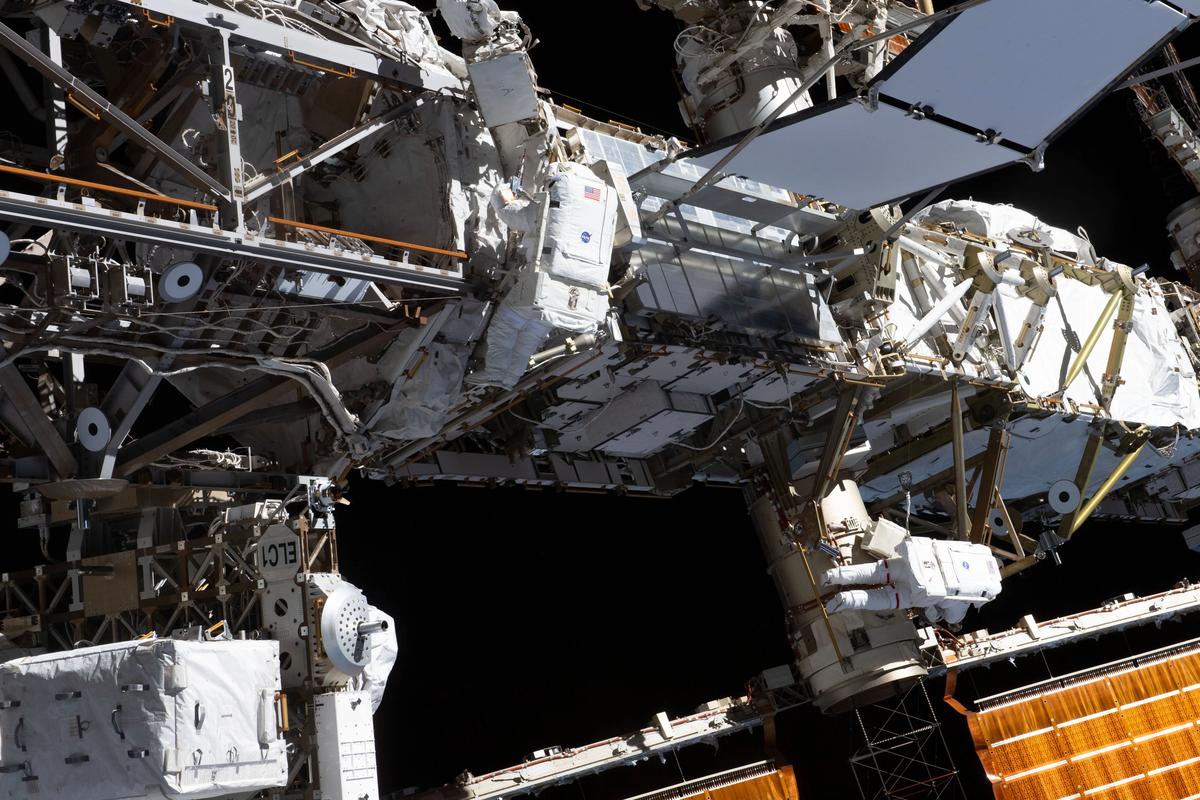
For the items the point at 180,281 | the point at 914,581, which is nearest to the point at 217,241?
the point at 180,281

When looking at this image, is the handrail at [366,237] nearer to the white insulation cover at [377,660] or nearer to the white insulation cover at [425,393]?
the white insulation cover at [425,393]

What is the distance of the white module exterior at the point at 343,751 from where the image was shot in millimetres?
7957

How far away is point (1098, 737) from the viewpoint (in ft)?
43.6

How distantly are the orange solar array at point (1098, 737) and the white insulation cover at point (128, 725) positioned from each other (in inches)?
316

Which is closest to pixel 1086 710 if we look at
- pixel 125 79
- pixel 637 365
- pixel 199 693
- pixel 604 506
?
pixel 604 506

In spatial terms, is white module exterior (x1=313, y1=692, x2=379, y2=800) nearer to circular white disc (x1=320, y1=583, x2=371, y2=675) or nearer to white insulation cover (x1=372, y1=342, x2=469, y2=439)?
circular white disc (x1=320, y1=583, x2=371, y2=675)

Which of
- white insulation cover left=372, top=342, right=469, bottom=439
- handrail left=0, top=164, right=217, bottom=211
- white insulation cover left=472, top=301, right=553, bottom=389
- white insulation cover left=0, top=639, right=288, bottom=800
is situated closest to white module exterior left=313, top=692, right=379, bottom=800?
white insulation cover left=0, top=639, right=288, bottom=800

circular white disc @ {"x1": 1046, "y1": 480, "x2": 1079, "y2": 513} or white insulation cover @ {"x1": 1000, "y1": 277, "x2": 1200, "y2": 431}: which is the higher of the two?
white insulation cover @ {"x1": 1000, "y1": 277, "x2": 1200, "y2": 431}

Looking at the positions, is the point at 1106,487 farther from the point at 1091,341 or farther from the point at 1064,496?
the point at 1091,341

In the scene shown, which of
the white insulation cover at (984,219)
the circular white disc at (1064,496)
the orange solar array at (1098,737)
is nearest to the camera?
the orange solar array at (1098,737)

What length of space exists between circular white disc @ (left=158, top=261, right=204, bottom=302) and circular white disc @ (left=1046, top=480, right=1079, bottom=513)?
34.1 feet

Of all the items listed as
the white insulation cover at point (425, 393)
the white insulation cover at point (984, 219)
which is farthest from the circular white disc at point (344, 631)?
the white insulation cover at point (984, 219)

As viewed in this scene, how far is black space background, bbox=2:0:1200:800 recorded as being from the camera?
40.8 feet

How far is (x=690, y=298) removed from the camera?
10336mm
